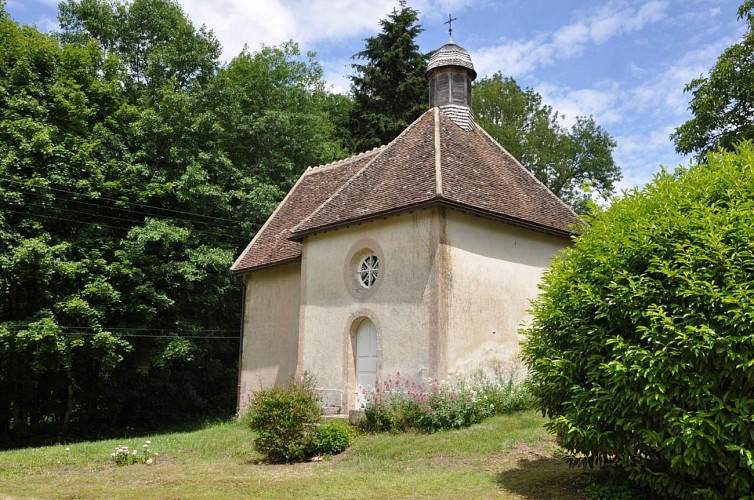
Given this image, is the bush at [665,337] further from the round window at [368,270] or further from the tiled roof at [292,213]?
the tiled roof at [292,213]

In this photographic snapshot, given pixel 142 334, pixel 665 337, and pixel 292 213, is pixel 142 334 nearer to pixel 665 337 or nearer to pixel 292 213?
pixel 292 213

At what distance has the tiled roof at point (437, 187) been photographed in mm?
14492

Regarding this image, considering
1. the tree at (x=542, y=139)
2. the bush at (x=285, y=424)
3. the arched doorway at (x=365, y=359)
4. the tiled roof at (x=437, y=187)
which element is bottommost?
the bush at (x=285, y=424)

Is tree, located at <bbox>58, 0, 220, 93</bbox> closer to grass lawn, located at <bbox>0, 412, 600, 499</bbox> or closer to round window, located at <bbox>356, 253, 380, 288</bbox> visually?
round window, located at <bbox>356, 253, 380, 288</bbox>

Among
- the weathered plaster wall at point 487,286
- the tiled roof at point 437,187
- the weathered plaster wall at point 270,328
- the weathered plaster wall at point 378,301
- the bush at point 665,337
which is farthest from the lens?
the weathered plaster wall at point 270,328

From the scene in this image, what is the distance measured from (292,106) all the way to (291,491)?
72.7 feet

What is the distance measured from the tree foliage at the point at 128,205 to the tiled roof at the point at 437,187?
16.0 feet

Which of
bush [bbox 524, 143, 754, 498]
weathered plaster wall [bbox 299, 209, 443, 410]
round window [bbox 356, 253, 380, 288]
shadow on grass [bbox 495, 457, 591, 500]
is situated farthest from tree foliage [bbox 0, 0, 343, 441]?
bush [bbox 524, 143, 754, 498]

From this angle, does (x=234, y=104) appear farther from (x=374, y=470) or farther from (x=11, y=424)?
(x=374, y=470)

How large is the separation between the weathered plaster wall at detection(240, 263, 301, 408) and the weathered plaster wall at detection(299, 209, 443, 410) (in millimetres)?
2546

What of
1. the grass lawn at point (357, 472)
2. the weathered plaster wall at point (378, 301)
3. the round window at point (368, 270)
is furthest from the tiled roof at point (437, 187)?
the grass lawn at point (357, 472)

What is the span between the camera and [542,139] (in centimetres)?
3781

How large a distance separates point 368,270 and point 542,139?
25.7 m

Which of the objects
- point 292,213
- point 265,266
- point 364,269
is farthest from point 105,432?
point 364,269
